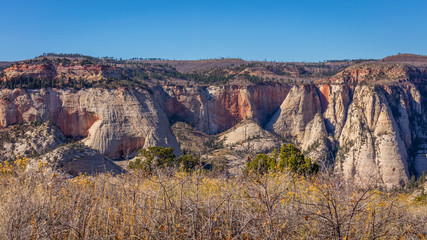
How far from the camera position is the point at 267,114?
65.8 m

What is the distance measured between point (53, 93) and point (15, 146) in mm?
9616

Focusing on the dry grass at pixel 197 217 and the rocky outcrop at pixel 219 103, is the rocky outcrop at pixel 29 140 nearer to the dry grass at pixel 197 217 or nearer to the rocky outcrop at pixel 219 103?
the rocky outcrop at pixel 219 103

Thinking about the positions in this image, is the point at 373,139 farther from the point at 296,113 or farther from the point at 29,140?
the point at 29,140

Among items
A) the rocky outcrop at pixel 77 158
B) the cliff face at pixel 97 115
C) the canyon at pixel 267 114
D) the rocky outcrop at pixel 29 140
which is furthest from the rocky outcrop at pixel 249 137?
the rocky outcrop at pixel 77 158

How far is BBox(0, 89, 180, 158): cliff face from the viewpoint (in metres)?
41.6

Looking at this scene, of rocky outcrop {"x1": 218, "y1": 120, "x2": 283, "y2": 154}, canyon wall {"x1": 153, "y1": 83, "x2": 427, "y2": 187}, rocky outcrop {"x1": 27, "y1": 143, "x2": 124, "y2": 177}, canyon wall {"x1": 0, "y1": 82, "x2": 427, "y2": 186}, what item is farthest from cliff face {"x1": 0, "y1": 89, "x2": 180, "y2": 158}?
canyon wall {"x1": 153, "y1": 83, "x2": 427, "y2": 187}

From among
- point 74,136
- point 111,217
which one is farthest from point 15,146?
point 111,217

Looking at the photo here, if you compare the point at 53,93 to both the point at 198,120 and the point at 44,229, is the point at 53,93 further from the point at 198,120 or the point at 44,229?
the point at 44,229

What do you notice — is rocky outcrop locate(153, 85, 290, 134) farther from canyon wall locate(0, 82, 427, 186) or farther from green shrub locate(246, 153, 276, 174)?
green shrub locate(246, 153, 276, 174)

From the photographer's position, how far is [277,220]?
594 centimetres

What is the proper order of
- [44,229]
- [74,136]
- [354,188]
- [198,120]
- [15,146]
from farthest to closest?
[198,120] → [74,136] → [15,146] → [354,188] → [44,229]

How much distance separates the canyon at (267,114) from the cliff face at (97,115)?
0.38 ft

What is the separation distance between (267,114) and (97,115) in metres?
32.8

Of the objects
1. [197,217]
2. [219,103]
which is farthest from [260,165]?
[219,103]
